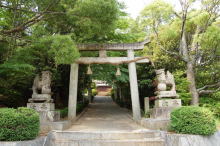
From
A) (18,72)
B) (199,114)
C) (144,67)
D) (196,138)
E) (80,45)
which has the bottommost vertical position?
(196,138)

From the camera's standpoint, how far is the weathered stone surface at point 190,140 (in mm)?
5715

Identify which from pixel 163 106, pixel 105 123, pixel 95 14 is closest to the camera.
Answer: pixel 95 14

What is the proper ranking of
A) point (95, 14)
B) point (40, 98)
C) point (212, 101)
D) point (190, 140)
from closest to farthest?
1. point (190, 140)
2. point (95, 14)
3. point (40, 98)
4. point (212, 101)

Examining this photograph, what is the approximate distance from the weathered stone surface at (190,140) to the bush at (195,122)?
18 cm

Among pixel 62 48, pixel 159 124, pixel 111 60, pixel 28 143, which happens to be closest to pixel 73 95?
pixel 111 60

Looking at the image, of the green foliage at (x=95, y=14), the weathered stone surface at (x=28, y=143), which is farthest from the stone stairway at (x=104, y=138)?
the green foliage at (x=95, y=14)

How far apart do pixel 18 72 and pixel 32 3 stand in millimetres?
3122

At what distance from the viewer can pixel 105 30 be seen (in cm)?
833

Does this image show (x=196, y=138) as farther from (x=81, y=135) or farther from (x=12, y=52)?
(x=12, y=52)

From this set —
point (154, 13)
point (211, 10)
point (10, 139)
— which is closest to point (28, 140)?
point (10, 139)

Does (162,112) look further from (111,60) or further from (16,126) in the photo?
(16,126)

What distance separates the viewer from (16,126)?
16.6ft

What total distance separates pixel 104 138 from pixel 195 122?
3089 mm

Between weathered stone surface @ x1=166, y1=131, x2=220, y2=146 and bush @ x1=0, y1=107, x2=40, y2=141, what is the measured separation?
422 centimetres
